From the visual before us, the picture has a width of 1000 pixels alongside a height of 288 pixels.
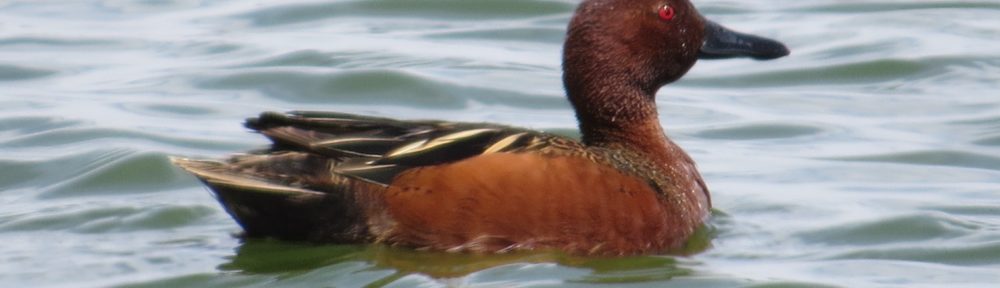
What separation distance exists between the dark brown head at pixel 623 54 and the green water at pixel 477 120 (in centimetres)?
77

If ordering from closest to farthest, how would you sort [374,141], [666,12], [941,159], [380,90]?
[374,141], [666,12], [941,159], [380,90]

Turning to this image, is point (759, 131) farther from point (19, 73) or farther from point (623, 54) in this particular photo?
point (19, 73)

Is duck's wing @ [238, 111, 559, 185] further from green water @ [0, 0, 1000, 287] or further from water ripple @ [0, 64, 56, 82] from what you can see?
water ripple @ [0, 64, 56, 82]

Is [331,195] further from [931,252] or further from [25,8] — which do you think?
[25,8]

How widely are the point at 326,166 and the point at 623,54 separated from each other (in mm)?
1565

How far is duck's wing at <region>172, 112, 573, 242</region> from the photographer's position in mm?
7762

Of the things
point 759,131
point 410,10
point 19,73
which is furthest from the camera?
point 410,10

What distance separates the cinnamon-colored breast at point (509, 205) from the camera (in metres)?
7.76

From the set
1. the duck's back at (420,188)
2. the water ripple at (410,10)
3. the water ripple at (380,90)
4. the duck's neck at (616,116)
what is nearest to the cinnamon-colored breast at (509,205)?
the duck's back at (420,188)

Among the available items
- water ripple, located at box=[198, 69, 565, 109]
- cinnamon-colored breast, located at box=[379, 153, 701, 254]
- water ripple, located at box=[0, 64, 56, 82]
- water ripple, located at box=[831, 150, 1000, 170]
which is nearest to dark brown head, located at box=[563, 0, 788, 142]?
cinnamon-colored breast, located at box=[379, 153, 701, 254]

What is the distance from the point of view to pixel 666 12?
29.1ft

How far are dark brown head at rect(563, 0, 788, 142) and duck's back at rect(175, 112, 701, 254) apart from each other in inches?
26.6

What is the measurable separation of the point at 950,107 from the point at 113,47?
19.7 ft

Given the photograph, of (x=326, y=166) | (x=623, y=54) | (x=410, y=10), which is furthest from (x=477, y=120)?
(x=326, y=166)
